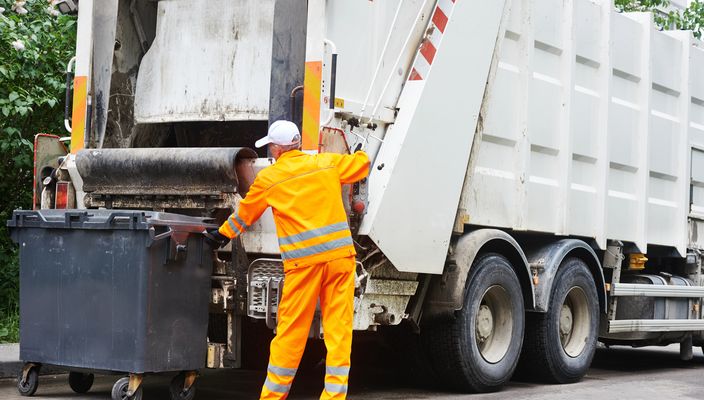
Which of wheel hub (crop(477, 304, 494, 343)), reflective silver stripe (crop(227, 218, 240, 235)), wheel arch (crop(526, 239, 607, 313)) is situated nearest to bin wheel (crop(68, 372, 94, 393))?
reflective silver stripe (crop(227, 218, 240, 235))

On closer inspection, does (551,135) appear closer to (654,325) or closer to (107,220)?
(654,325)

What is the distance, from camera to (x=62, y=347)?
598 centimetres

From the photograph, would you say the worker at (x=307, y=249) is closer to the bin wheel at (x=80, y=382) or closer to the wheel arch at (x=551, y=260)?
the bin wheel at (x=80, y=382)

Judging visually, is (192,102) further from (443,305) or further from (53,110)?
(53,110)

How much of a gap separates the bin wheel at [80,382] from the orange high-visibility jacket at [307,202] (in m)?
1.62

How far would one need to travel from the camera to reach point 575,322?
8.15m

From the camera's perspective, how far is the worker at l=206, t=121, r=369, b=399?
560 centimetres

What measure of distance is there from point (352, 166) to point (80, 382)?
2.11 m

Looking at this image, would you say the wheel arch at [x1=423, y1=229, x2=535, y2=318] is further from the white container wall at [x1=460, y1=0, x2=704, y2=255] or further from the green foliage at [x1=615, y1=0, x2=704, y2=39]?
the green foliage at [x1=615, y1=0, x2=704, y2=39]

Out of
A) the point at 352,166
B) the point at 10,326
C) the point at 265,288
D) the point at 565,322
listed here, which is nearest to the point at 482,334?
the point at 565,322

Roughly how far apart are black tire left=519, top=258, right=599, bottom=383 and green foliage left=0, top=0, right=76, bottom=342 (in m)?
3.53

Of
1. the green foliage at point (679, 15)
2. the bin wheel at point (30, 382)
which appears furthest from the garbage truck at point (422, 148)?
the green foliage at point (679, 15)

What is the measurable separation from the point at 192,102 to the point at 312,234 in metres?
1.65

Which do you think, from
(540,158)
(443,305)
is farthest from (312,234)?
(540,158)
